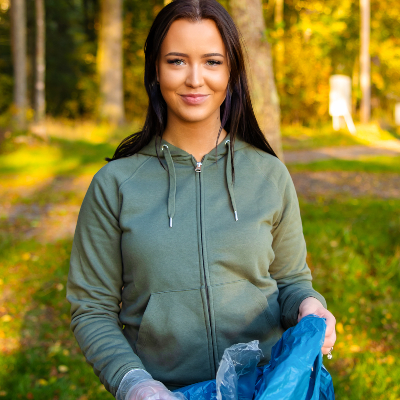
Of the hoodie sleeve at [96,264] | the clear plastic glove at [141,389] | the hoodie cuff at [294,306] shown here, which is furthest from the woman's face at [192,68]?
the clear plastic glove at [141,389]

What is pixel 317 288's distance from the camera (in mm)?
4352

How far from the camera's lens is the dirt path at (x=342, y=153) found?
10.4m

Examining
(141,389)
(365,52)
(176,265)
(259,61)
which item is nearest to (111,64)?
(365,52)

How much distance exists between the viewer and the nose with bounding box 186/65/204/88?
162 centimetres

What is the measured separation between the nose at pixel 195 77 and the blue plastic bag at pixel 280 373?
2.81ft

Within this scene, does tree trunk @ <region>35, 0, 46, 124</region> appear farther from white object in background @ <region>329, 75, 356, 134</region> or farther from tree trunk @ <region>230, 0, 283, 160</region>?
white object in background @ <region>329, 75, 356, 134</region>

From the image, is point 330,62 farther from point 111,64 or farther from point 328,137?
point 111,64

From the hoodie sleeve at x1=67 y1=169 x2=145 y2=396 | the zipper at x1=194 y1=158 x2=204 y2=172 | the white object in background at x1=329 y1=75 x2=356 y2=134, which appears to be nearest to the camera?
the hoodie sleeve at x1=67 y1=169 x2=145 y2=396

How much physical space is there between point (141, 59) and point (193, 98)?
2038 centimetres

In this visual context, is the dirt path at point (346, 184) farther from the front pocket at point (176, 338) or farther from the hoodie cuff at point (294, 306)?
the front pocket at point (176, 338)

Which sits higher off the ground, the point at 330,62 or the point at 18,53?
the point at 330,62

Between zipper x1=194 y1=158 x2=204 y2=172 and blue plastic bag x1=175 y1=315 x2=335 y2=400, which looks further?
zipper x1=194 y1=158 x2=204 y2=172

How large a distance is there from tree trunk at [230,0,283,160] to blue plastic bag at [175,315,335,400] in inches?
129

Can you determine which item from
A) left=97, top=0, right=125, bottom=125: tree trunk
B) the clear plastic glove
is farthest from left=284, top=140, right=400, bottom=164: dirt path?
the clear plastic glove
